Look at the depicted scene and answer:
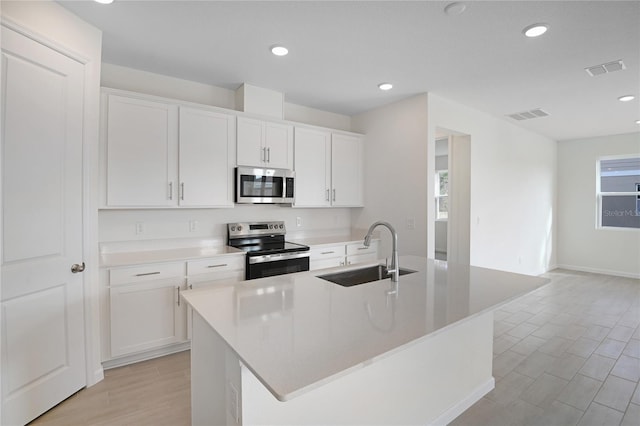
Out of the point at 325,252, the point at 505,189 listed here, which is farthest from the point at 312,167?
the point at 505,189

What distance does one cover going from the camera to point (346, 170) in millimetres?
4359

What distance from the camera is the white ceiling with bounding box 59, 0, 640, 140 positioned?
2.12m

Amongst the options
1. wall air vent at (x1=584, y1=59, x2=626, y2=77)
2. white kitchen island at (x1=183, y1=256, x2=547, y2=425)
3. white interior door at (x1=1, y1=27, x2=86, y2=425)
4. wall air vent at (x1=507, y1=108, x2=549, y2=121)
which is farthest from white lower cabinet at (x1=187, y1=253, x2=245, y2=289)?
wall air vent at (x1=507, y1=108, x2=549, y2=121)

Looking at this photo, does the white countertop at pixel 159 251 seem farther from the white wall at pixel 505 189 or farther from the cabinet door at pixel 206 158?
the white wall at pixel 505 189

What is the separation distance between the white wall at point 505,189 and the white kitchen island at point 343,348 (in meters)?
1.94

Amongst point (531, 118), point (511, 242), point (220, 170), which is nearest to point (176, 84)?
point (220, 170)

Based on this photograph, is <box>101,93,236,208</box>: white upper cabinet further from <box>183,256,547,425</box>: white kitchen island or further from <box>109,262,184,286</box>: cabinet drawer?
<box>183,256,547,425</box>: white kitchen island

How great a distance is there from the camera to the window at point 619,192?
5805 millimetres

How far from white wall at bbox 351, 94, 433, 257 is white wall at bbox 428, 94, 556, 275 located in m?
0.10

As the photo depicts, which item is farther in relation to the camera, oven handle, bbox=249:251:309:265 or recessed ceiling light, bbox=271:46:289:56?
oven handle, bbox=249:251:309:265

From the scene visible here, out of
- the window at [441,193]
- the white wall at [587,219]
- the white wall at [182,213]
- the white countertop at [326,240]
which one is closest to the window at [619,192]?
the white wall at [587,219]

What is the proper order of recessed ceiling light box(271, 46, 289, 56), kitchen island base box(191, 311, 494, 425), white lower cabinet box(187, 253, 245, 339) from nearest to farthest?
kitchen island base box(191, 311, 494, 425) → recessed ceiling light box(271, 46, 289, 56) → white lower cabinet box(187, 253, 245, 339)

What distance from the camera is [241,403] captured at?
116 cm

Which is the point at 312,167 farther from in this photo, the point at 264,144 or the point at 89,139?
the point at 89,139
